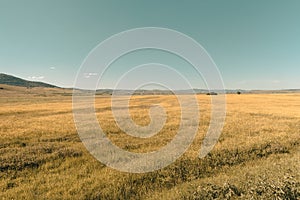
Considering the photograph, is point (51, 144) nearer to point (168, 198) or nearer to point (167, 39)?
point (168, 198)

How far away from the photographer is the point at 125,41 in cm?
1489

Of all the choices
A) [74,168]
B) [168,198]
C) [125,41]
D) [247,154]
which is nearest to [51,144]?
[74,168]

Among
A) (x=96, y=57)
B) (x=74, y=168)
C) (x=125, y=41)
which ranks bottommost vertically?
(x=74, y=168)

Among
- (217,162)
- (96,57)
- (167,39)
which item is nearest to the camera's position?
(217,162)

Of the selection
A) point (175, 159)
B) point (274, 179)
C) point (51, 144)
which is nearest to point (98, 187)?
point (175, 159)

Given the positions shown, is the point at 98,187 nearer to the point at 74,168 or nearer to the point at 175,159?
the point at 74,168

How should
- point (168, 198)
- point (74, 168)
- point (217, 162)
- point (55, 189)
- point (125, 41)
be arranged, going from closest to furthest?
1. point (168, 198)
2. point (55, 189)
3. point (74, 168)
4. point (217, 162)
5. point (125, 41)

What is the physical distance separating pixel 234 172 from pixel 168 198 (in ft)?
11.5

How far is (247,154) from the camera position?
11.0 meters

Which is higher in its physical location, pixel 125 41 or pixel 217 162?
pixel 125 41

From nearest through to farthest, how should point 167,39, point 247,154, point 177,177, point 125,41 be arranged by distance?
point 177,177 < point 247,154 < point 125,41 < point 167,39

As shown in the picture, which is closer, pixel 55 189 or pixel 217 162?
pixel 55 189

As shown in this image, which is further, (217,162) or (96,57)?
(96,57)

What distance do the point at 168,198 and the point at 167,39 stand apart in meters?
12.1
